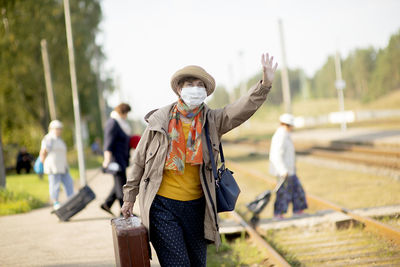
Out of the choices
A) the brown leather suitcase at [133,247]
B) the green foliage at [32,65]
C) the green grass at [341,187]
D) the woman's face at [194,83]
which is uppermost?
→ the green foliage at [32,65]

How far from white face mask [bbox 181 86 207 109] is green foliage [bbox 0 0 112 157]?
2751 cm

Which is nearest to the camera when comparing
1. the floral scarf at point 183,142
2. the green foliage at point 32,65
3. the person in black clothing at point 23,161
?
the floral scarf at point 183,142

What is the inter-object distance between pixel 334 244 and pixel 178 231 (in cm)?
339

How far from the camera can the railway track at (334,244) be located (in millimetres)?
5566

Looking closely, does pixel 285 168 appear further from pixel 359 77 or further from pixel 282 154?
pixel 359 77

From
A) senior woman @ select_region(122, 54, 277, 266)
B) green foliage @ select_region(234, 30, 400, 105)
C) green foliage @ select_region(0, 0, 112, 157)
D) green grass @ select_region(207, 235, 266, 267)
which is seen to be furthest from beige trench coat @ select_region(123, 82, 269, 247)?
green foliage @ select_region(234, 30, 400, 105)

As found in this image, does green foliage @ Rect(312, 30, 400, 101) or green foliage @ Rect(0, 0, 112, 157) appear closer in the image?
green foliage @ Rect(0, 0, 112, 157)

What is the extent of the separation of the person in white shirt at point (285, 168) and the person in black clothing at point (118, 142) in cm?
252

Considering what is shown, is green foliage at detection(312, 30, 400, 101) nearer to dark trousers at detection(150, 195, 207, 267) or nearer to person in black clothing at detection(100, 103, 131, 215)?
person in black clothing at detection(100, 103, 131, 215)

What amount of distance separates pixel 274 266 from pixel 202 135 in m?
2.51

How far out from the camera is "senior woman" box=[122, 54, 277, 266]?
12.1 feet

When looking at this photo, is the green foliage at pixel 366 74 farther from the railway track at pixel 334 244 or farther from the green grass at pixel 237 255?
the green grass at pixel 237 255

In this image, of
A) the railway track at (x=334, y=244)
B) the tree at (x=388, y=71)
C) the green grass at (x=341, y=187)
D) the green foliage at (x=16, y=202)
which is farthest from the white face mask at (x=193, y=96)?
the tree at (x=388, y=71)

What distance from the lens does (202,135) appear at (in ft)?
12.2
